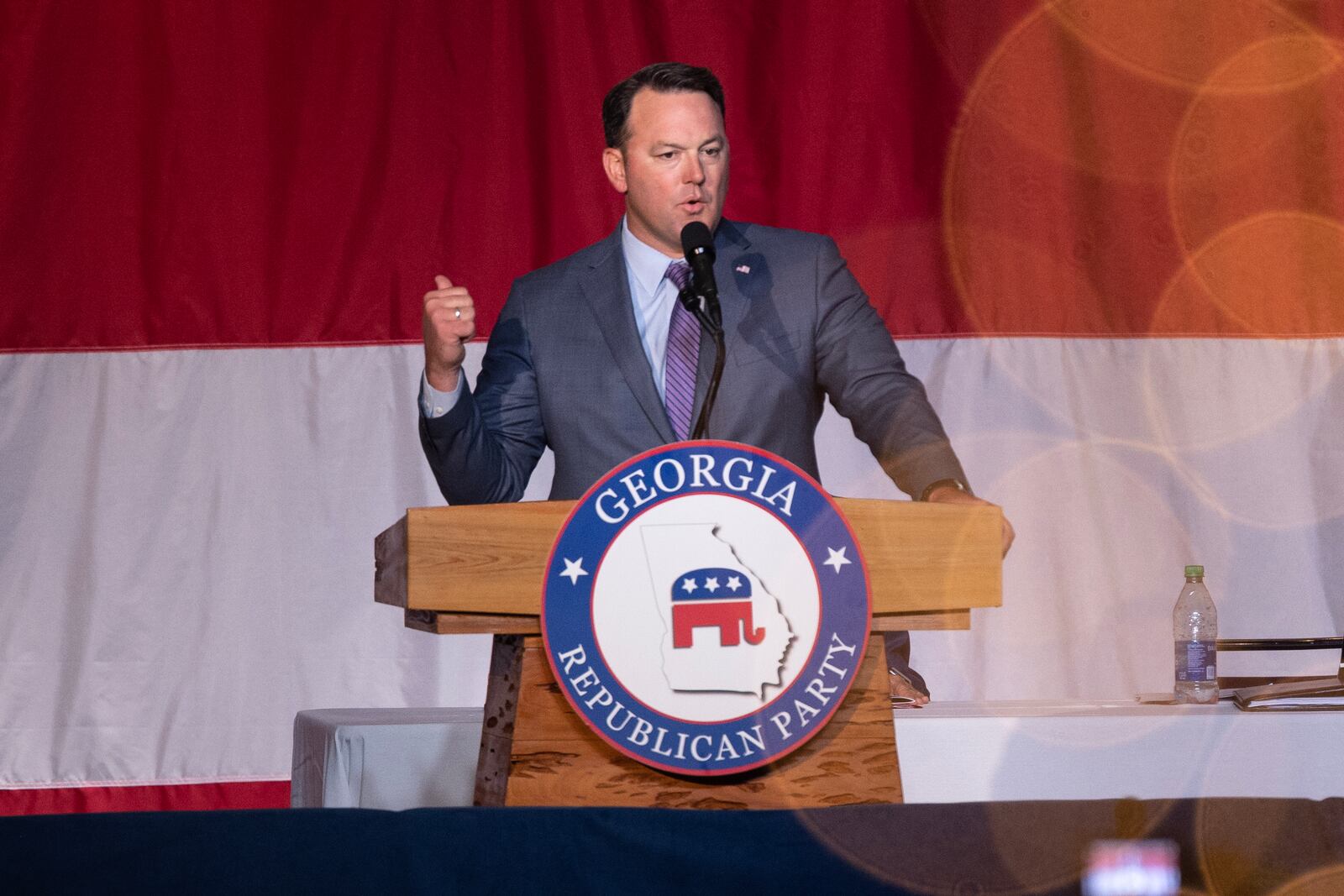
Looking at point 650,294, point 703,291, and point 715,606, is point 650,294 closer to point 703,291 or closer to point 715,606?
point 703,291

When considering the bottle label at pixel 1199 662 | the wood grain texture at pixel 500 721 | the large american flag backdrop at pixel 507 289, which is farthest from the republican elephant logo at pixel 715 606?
the large american flag backdrop at pixel 507 289

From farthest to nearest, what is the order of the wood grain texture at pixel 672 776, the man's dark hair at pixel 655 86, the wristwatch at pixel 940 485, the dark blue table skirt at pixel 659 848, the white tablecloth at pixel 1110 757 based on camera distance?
the man's dark hair at pixel 655 86 → the white tablecloth at pixel 1110 757 → the wristwatch at pixel 940 485 → the wood grain texture at pixel 672 776 → the dark blue table skirt at pixel 659 848

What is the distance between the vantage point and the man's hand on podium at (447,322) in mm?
1438

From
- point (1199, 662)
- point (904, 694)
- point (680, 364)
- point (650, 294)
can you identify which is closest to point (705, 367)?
point (680, 364)

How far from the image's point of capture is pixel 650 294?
6.64 ft

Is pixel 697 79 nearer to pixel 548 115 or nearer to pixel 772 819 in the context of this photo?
pixel 772 819

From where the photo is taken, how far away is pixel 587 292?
6.43ft

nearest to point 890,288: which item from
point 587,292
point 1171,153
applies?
point 1171,153

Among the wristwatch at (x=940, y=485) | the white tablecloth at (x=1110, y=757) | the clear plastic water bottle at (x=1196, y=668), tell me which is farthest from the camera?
the clear plastic water bottle at (x=1196, y=668)

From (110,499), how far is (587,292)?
1626 mm

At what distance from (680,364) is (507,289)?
1393mm

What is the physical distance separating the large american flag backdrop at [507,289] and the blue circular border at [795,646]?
1836mm

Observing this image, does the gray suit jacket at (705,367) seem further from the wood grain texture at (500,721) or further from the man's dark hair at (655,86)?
the wood grain texture at (500,721)

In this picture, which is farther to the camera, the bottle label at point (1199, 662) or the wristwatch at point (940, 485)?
the bottle label at point (1199, 662)
